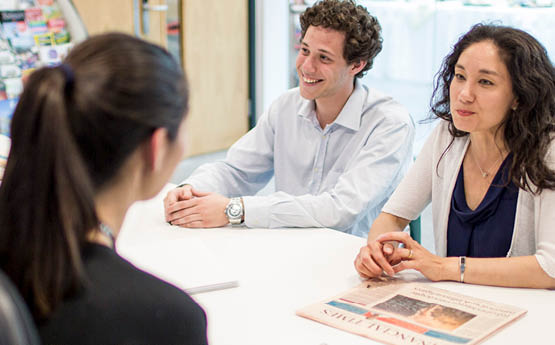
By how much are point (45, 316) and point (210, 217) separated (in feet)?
3.45

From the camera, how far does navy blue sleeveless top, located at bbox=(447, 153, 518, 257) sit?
5.21 ft

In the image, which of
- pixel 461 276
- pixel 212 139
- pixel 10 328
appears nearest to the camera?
pixel 10 328

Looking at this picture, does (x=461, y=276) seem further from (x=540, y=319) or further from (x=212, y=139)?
(x=212, y=139)

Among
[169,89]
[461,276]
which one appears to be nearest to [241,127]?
[461,276]

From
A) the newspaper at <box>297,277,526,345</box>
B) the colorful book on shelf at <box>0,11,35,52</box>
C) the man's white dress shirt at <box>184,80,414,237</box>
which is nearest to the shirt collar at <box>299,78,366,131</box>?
the man's white dress shirt at <box>184,80,414,237</box>

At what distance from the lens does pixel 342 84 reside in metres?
2.16

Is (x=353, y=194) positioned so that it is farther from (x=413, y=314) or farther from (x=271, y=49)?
(x=271, y=49)

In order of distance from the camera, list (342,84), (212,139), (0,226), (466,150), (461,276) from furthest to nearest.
A: (212,139), (342,84), (466,150), (461,276), (0,226)

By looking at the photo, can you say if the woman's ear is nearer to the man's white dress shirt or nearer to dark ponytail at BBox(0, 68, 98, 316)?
the man's white dress shirt

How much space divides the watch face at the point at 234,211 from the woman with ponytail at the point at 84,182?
1000mm

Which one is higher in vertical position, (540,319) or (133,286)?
(133,286)

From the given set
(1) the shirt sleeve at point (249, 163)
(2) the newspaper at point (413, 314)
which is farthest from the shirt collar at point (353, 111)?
(2) the newspaper at point (413, 314)

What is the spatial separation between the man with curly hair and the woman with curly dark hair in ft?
0.65

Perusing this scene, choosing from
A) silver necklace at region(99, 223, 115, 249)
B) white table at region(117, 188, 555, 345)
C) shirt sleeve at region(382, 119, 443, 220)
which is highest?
silver necklace at region(99, 223, 115, 249)
